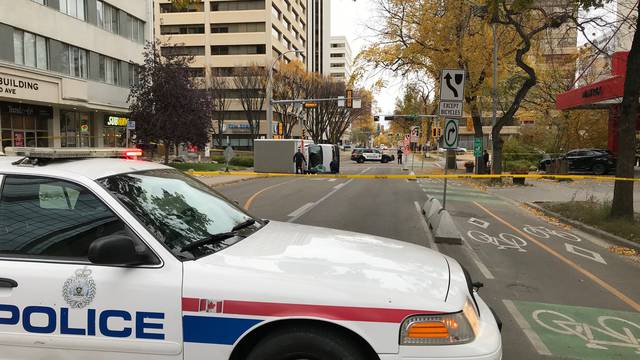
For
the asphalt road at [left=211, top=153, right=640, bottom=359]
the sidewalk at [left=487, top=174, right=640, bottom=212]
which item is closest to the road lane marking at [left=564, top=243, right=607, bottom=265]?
the asphalt road at [left=211, top=153, right=640, bottom=359]

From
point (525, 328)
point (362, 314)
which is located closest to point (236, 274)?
point (362, 314)

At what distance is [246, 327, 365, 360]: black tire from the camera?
260cm

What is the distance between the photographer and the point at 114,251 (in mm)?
2676

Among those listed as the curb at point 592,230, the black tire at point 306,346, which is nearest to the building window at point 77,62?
the curb at point 592,230

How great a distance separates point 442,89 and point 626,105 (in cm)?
441

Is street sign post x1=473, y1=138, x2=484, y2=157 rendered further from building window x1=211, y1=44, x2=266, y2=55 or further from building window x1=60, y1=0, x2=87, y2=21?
building window x1=211, y1=44, x2=266, y2=55

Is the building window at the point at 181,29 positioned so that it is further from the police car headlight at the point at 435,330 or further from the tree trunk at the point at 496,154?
the police car headlight at the point at 435,330

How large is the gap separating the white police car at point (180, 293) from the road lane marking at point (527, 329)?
6.01 feet

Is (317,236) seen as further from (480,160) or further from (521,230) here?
(480,160)

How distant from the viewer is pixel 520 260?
8.34 meters

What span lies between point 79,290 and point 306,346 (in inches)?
51.1

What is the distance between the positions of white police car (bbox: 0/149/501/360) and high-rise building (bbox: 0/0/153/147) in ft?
71.5

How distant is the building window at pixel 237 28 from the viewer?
73.6 m

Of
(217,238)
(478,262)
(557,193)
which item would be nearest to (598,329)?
(478,262)
